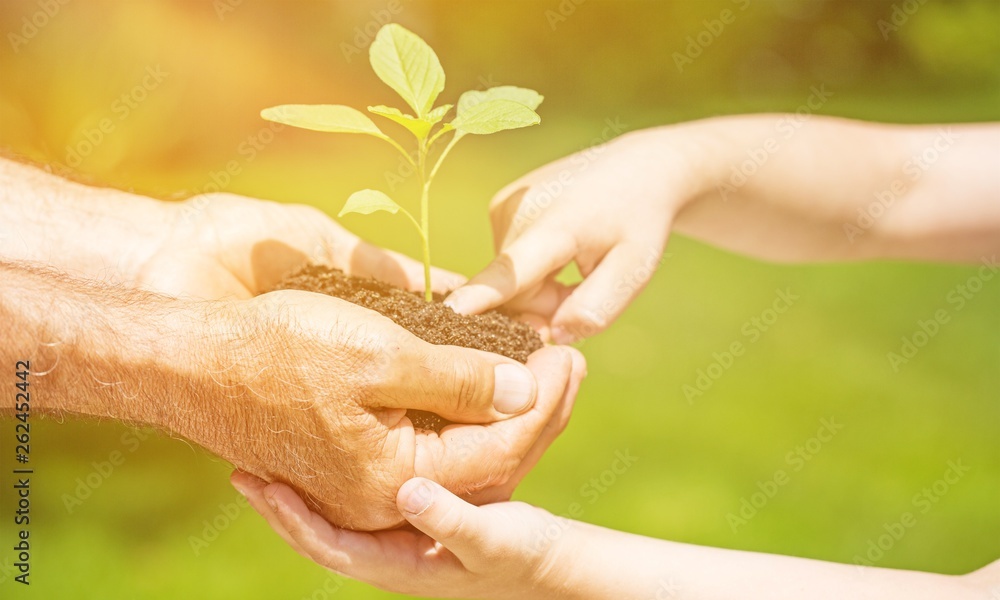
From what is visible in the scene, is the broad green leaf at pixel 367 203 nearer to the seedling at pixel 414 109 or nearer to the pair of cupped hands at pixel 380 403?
the seedling at pixel 414 109

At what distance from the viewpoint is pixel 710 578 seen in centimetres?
119

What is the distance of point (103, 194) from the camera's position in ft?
4.78

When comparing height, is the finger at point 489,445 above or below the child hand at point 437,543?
above

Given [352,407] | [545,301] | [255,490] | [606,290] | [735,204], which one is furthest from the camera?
[735,204]

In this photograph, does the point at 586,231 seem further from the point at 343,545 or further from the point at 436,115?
Result: the point at 343,545

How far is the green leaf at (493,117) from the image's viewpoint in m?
1.01

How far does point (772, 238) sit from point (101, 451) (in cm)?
193

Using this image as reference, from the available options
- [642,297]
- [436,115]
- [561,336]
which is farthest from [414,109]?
[642,297]

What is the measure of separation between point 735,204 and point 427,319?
0.86 metres

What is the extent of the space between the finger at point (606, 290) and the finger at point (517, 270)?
7 cm

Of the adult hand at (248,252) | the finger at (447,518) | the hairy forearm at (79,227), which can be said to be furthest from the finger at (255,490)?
the hairy forearm at (79,227)

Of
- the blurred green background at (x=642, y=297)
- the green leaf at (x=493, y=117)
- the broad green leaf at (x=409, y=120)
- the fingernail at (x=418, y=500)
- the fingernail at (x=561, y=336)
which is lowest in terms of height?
the blurred green background at (x=642, y=297)

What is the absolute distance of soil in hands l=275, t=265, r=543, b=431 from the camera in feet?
3.62

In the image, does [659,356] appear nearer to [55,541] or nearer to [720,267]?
[720,267]
